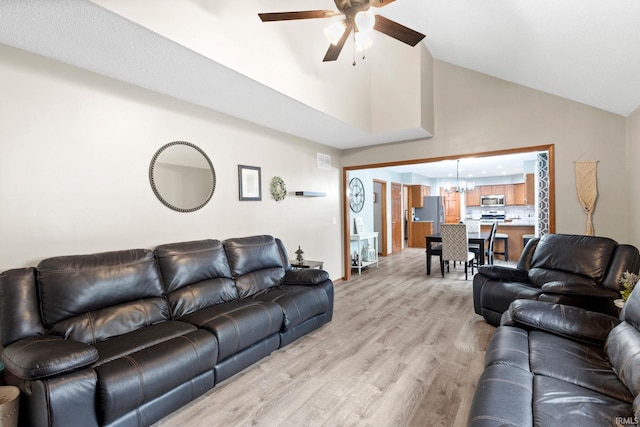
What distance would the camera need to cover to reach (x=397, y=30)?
208 centimetres

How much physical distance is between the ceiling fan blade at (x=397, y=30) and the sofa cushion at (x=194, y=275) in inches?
94.2

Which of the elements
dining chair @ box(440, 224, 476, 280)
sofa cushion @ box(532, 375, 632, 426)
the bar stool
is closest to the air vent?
dining chair @ box(440, 224, 476, 280)

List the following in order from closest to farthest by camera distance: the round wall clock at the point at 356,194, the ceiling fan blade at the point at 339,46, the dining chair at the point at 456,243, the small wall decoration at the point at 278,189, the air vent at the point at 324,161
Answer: the ceiling fan blade at the point at 339,46 → the small wall decoration at the point at 278,189 → the air vent at the point at 324,161 → the dining chair at the point at 456,243 → the round wall clock at the point at 356,194

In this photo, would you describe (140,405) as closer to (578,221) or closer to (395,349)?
(395,349)

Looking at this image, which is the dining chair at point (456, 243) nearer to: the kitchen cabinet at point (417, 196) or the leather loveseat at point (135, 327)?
the leather loveseat at point (135, 327)

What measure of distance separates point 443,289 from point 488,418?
3895mm

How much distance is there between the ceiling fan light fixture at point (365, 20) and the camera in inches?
75.1

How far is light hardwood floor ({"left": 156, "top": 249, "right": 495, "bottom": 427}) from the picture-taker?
190 cm

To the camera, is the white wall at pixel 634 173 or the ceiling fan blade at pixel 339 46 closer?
the ceiling fan blade at pixel 339 46

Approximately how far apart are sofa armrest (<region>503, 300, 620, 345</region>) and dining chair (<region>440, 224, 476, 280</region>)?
332 cm

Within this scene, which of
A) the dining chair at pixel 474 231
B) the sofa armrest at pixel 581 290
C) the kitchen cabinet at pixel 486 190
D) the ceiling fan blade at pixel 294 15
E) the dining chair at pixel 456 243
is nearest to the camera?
the ceiling fan blade at pixel 294 15

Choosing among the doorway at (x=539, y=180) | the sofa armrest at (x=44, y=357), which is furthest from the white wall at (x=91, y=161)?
the doorway at (x=539, y=180)

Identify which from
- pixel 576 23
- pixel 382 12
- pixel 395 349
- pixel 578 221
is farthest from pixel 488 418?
pixel 382 12

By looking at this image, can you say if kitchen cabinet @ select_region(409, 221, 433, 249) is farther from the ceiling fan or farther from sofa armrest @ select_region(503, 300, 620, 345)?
the ceiling fan
